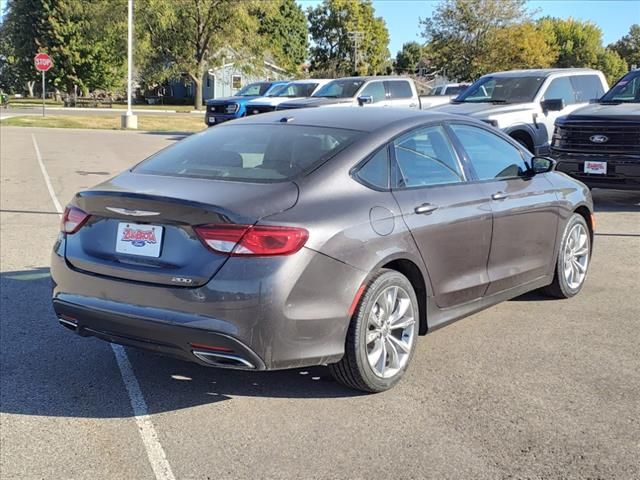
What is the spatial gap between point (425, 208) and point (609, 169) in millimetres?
7004

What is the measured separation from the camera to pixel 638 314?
229 inches

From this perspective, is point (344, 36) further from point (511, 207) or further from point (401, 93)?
point (511, 207)

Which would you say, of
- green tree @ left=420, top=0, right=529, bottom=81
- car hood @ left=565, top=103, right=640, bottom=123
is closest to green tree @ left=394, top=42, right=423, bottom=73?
green tree @ left=420, top=0, right=529, bottom=81

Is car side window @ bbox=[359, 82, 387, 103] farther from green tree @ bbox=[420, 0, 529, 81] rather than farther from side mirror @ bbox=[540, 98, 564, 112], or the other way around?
green tree @ bbox=[420, 0, 529, 81]

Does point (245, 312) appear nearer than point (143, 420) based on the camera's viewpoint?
Yes

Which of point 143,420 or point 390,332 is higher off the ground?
point 390,332

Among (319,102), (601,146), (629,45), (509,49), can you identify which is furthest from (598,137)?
(629,45)

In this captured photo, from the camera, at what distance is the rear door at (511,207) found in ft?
17.0

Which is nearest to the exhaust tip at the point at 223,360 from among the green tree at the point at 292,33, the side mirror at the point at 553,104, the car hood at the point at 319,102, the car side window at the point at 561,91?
the side mirror at the point at 553,104

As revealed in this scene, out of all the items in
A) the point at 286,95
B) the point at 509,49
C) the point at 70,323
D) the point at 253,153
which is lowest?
the point at 70,323

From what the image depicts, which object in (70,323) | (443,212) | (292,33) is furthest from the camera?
(292,33)

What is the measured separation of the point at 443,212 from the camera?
15.3 ft

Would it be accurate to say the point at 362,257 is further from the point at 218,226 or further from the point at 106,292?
the point at 106,292

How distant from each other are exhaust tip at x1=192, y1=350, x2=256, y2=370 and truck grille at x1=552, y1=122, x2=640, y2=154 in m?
8.37
